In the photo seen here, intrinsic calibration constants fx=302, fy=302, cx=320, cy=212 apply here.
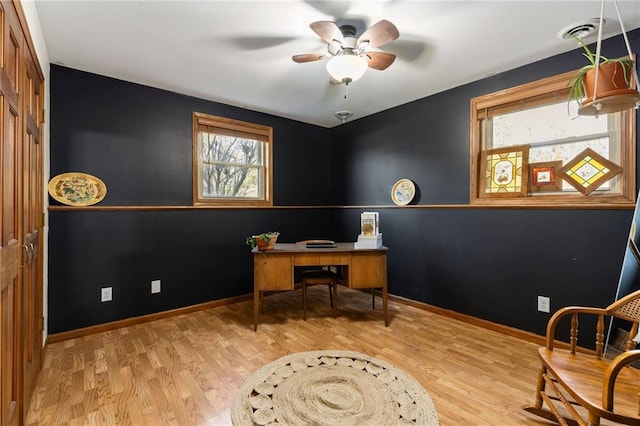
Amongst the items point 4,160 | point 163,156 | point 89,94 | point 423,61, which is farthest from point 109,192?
point 423,61

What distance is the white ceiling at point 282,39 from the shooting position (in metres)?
1.92

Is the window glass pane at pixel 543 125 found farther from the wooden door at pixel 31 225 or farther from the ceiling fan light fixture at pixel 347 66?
the wooden door at pixel 31 225

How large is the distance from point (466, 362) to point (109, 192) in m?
3.47

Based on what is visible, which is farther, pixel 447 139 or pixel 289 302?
pixel 289 302

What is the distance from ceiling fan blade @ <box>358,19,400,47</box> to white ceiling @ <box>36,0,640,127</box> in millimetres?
182

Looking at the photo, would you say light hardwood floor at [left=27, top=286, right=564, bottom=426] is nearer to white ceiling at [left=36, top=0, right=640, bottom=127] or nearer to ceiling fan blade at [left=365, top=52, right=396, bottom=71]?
ceiling fan blade at [left=365, top=52, right=396, bottom=71]

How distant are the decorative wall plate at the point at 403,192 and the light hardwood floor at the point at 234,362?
129 centimetres

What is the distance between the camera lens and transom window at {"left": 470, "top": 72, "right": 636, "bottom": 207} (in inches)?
89.5

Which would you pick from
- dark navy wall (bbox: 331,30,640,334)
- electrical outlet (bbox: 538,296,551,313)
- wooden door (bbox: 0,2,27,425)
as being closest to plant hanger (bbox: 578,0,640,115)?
dark navy wall (bbox: 331,30,640,334)

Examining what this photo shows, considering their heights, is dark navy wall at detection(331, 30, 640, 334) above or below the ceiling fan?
below

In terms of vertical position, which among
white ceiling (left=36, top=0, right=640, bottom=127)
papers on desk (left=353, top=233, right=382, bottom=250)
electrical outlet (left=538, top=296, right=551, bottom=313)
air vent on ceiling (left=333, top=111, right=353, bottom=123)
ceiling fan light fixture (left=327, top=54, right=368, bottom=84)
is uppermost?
white ceiling (left=36, top=0, right=640, bottom=127)

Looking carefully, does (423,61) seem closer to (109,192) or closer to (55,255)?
(109,192)

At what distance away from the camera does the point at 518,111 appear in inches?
111

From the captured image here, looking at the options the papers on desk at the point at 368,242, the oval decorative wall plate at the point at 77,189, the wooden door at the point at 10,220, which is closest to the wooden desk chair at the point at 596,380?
the papers on desk at the point at 368,242
